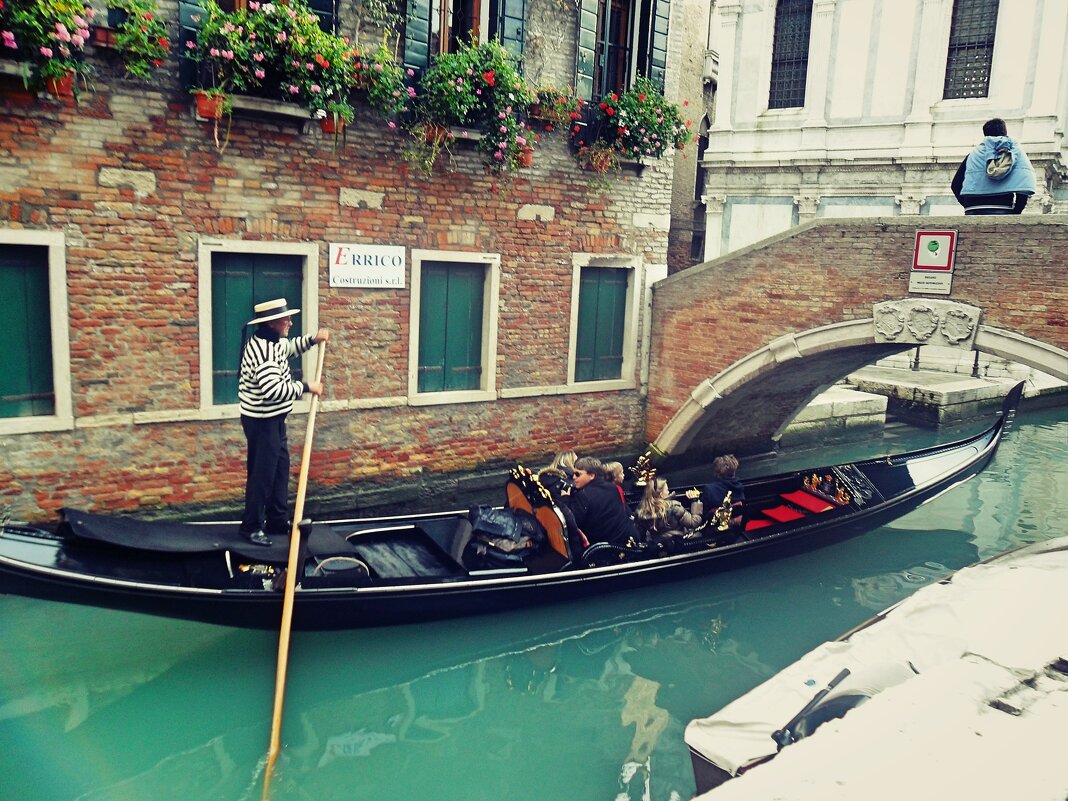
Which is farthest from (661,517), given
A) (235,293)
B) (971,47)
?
(971,47)

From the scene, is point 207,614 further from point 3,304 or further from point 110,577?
point 3,304

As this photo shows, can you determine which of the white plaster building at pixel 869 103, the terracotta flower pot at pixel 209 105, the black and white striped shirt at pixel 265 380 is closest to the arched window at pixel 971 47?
the white plaster building at pixel 869 103

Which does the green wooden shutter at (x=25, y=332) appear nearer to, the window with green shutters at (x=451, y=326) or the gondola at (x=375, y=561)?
the gondola at (x=375, y=561)

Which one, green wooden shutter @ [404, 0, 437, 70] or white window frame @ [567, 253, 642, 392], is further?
white window frame @ [567, 253, 642, 392]

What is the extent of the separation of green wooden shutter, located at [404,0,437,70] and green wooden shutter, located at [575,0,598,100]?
44.3 inches

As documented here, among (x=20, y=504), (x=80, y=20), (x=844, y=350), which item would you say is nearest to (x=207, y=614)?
(x=20, y=504)

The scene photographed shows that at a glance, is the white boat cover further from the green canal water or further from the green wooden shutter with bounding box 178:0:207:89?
the green wooden shutter with bounding box 178:0:207:89

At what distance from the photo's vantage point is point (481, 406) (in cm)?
630

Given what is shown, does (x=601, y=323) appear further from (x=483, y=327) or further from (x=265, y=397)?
(x=265, y=397)

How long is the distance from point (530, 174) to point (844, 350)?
2426 millimetres

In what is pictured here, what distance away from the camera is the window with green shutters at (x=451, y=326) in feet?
19.6

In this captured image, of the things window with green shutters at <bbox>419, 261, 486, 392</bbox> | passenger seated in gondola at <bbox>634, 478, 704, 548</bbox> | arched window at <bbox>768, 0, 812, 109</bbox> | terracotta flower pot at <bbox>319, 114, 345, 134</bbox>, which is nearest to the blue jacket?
passenger seated in gondola at <bbox>634, 478, 704, 548</bbox>

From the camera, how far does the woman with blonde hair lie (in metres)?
4.87

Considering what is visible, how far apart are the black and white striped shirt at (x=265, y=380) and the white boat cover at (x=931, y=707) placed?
2.32 meters
